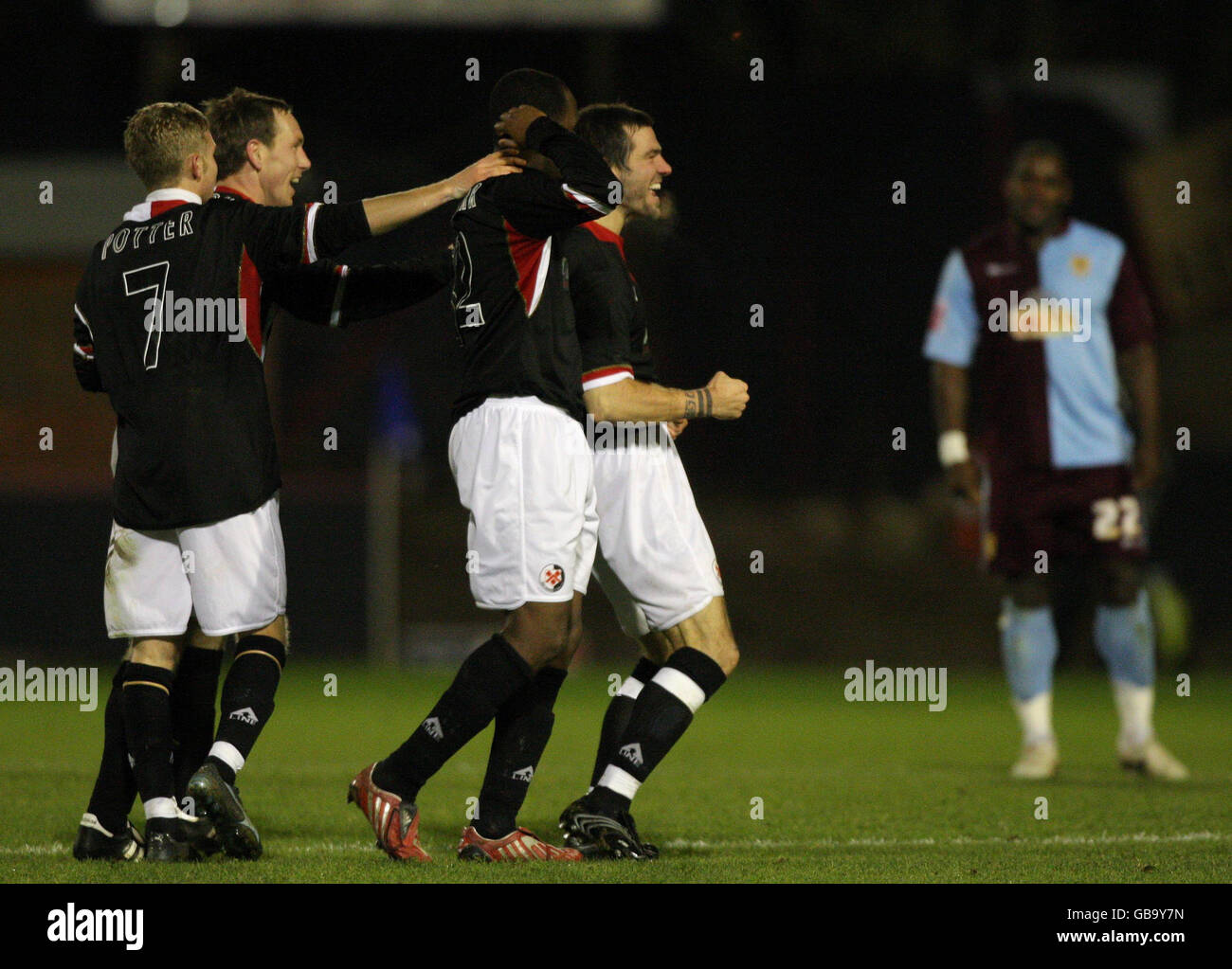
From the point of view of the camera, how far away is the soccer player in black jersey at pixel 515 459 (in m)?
5.11

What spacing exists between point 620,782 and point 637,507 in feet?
2.68

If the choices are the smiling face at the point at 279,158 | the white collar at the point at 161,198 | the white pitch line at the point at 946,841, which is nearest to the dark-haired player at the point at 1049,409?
the white pitch line at the point at 946,841

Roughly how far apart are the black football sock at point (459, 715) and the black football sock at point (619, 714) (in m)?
0.68

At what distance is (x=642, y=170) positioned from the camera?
18.4 ft

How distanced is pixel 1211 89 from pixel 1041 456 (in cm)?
1422

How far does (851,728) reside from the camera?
389 inches

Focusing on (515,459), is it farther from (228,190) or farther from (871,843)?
(871,843)

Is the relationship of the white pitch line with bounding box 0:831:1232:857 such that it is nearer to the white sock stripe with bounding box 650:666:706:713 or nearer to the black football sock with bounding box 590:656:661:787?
the black football sock with bounding box 590:656:661:787

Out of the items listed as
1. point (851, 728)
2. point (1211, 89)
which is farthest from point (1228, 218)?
point (851, 728)

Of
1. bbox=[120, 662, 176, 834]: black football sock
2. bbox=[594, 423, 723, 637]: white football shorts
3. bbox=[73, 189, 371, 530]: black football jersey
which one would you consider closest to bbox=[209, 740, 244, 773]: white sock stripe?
bbox=[120, 662, 176, 834]: black football sock

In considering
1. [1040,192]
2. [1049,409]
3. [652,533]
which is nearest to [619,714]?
[652,533]
